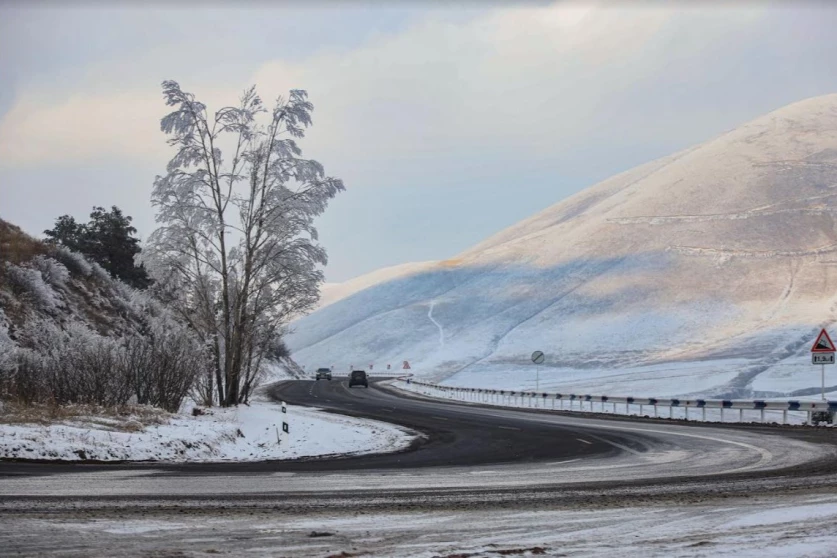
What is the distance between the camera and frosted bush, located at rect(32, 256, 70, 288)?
138 feet

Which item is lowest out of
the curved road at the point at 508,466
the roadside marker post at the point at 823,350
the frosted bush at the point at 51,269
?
the curved road at the point at 508,466

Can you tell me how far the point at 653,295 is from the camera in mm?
145875

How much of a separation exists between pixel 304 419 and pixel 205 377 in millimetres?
4238

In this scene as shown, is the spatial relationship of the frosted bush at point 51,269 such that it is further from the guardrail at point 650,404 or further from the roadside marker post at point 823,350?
the roadside marker post at point 823,350

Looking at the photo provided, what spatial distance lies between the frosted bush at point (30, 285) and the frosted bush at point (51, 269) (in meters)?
2.57

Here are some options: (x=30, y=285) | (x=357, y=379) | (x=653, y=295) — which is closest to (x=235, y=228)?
(x=30, y=285)

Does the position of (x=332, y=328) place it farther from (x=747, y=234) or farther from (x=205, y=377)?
(x=205, y=377)

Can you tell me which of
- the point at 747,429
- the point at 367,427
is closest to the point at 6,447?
the point at 367,427

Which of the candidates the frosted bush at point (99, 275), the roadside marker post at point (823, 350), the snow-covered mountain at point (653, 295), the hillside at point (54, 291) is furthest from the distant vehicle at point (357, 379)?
the roadside marker post at point (823, 350)

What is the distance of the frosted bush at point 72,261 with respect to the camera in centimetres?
4581

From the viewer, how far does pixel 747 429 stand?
29.7 meters

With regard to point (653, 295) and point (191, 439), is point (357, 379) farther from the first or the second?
point (653, 295)

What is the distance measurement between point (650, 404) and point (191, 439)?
86.7 feet

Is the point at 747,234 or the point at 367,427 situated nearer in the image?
the point at 367,427
